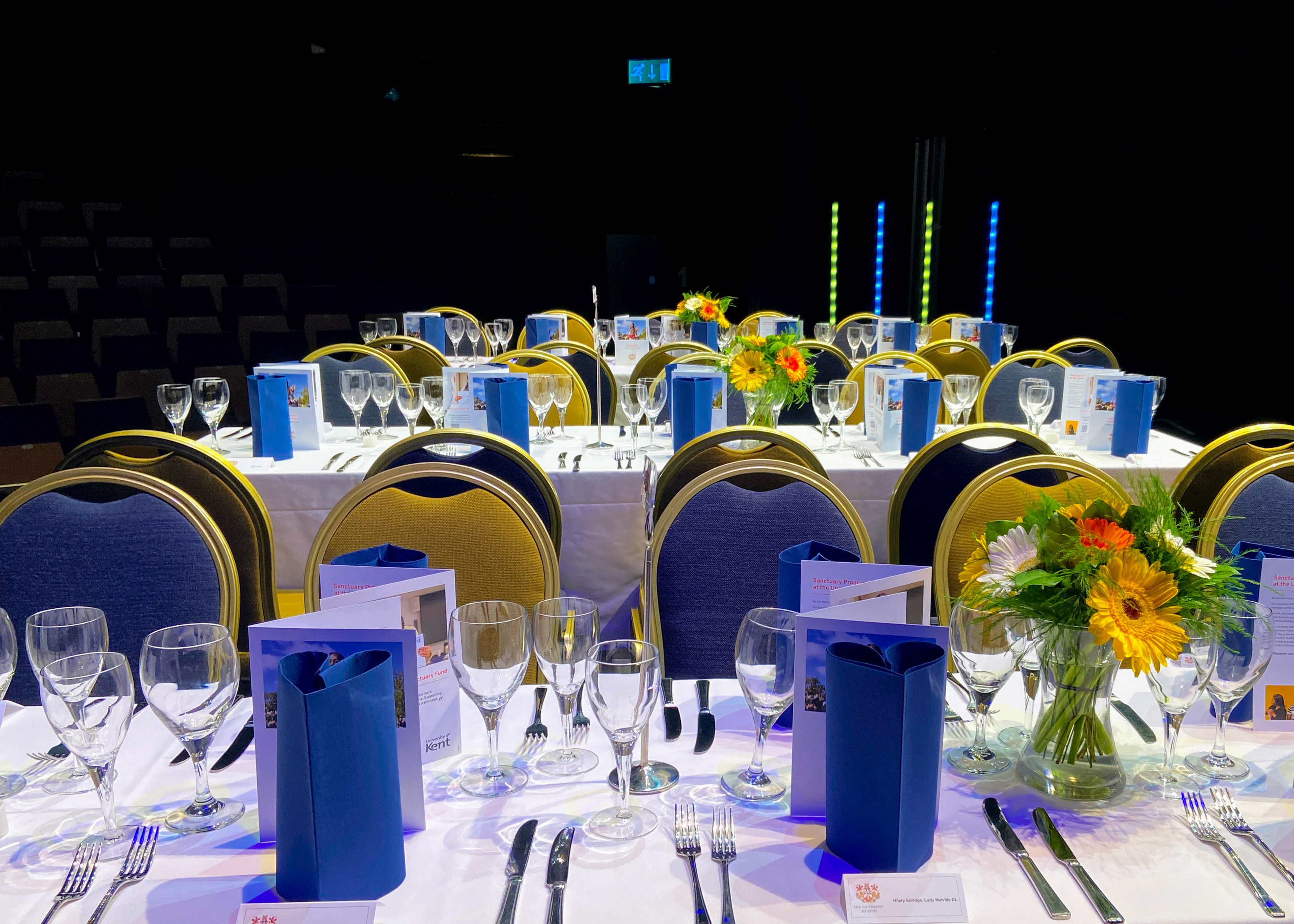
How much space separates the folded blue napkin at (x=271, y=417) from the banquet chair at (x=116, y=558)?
3.90 ft

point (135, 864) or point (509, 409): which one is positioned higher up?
point (509, 409)

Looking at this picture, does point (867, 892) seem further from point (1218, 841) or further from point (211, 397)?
point (211, 397)

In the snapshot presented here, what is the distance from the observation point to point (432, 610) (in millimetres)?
1285

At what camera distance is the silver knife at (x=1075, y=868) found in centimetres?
98

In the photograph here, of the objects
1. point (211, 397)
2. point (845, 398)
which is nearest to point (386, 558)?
point (211, 397)

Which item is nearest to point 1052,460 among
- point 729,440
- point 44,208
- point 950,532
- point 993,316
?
point 950,532

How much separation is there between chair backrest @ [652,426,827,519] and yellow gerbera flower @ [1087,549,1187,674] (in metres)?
1.34

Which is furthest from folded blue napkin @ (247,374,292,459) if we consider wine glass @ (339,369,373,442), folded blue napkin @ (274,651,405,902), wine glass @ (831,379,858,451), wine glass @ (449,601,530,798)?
folded blue napkin @ (274,651,405,902)

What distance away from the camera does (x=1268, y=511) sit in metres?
2.12

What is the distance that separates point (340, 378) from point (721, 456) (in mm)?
2358

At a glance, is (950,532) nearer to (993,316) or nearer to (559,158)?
(993,316)

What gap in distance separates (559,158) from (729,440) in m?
10.4

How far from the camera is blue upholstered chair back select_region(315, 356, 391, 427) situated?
4371mm

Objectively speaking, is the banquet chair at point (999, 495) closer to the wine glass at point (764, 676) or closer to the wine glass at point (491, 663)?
the wine glass at point (764, 676)
